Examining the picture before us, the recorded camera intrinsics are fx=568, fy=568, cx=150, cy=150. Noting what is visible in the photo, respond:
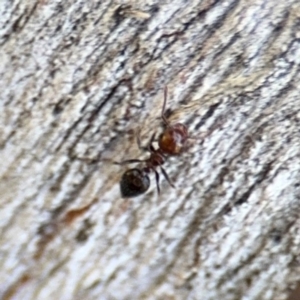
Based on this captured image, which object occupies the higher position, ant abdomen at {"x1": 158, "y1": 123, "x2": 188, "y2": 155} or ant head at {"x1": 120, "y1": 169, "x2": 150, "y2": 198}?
ant abdomen at {"x1": 158, "y1": 123, "x2": 188, "y2": 155}

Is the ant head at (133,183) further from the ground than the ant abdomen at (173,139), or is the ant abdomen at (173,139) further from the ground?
the ant abdomen at (173,139)

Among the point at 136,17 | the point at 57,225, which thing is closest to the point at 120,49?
the point at 136,17
